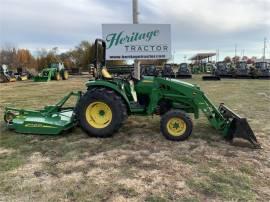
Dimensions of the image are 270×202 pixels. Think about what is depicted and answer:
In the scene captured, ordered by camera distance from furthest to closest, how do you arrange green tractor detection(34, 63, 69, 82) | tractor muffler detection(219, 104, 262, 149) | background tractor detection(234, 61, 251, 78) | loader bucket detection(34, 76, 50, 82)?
background tractor detection(234, 61, 251, 78), green tractor detection(34, 63, 69, 82), loader bucket detection(34, 76, 50, 82), tractor muffler detection(219, 104, 262, 149)

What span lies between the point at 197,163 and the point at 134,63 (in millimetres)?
2844

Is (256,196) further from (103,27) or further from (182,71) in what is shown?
(182,71)

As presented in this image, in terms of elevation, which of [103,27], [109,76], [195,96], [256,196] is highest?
[103,27]

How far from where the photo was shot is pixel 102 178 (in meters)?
3.60

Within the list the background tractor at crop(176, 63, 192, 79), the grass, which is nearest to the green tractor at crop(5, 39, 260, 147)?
the grass

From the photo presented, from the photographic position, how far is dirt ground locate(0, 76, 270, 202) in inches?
127

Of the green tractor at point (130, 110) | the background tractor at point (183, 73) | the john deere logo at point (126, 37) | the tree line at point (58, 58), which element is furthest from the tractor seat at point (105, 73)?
the tree line at point (58, 58)

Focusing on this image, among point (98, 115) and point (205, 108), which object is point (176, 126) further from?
point (98, 115)

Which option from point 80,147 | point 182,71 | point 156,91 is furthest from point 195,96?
point 182,71

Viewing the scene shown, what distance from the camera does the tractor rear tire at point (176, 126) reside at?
16.6ft

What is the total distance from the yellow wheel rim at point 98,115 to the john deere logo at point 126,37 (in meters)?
1.41

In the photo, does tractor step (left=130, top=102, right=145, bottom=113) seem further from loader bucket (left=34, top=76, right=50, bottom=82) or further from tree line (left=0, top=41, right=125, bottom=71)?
tree line (left=0, top=41, right=125, bottom=71)

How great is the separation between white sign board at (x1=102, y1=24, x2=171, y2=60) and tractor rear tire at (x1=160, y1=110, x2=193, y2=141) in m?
1.64

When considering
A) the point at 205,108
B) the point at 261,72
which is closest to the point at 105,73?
the point at 205,108
